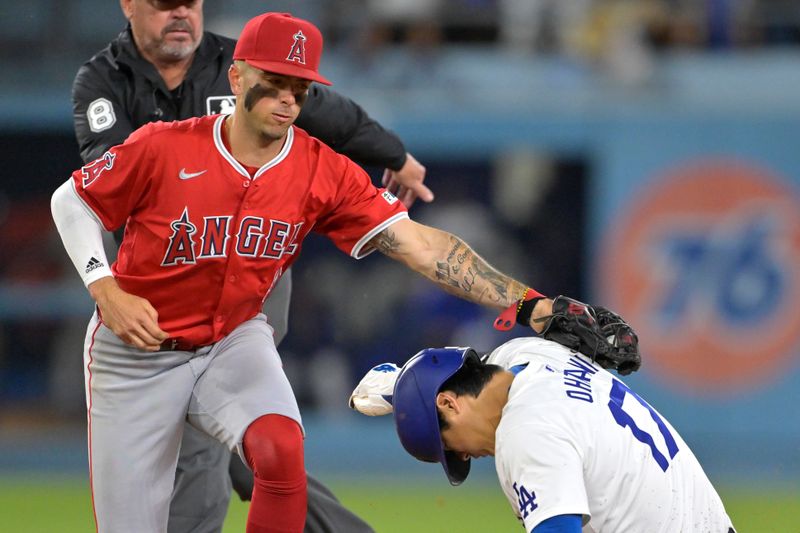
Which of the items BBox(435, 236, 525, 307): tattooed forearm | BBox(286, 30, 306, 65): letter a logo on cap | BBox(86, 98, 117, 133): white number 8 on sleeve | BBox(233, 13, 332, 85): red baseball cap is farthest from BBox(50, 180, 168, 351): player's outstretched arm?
BBox(435, 236, 525, 307): tattooed forearm

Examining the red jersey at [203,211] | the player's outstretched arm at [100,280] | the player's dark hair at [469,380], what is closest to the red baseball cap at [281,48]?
the red jersey at [203,211]

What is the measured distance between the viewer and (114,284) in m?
4.89

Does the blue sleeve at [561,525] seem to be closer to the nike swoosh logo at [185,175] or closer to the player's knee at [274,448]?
the player's knee at [274,448]

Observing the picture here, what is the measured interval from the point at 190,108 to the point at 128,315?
4.86 feet

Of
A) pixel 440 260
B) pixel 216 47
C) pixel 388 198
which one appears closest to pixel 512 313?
pixel 440 260

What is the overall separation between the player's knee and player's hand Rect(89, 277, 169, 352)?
19.1 inches

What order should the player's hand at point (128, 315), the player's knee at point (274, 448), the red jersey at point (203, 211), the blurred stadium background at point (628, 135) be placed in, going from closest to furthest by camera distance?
the player's knee at point (274, 448) < the player's hand at point (128, 315) < the red jersey at point (203, 211) < the blurred stadium background at point (628, 135)

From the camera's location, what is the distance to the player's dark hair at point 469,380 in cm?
439

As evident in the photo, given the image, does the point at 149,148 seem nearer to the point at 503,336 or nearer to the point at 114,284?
the point at 114,284

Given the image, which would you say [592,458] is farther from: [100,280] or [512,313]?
[100,280]

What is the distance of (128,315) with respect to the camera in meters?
4.79

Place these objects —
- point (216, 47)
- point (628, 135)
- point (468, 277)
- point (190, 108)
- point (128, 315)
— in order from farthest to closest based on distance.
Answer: point (628, 135) → point (216, 47) → point (190, 108) → point (468, 277) → point (128, 315)

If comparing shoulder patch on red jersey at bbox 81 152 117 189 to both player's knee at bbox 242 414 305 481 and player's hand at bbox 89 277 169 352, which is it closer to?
player's hand at bbox 89 277 169 352

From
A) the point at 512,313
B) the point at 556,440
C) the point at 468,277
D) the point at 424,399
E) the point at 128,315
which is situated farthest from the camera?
the point at 468,277
